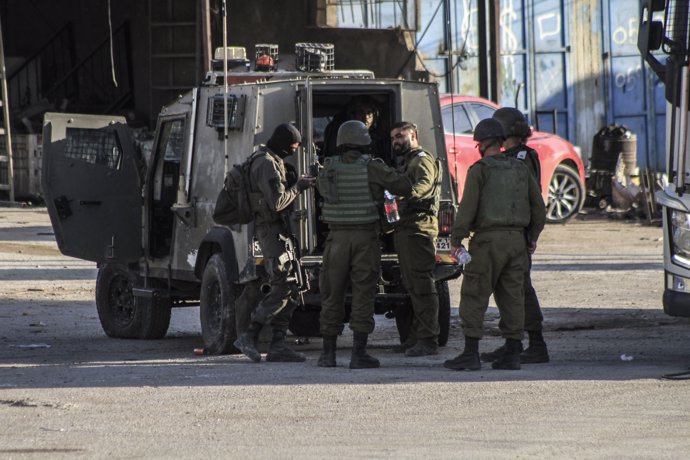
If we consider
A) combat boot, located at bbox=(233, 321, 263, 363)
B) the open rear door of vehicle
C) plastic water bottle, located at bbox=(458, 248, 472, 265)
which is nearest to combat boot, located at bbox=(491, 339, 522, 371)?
plastic water bottle, located at bbox=(458, 248, 472, 265)

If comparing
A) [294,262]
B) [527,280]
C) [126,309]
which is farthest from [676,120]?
[126,309]

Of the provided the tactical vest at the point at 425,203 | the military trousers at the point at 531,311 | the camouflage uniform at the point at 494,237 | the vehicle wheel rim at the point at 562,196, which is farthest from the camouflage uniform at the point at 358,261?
the vehicle wheel rim at the point at 562,196

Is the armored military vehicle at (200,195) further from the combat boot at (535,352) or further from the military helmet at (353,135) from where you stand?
the combat boot at (535,352)

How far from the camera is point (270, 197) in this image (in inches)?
375

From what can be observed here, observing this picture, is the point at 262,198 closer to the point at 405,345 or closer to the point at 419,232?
the point at 419,232

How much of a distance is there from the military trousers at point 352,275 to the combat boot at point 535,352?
3.68 ft

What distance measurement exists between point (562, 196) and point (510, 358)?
1314cm

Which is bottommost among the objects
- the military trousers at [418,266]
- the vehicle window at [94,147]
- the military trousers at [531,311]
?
the military trousers at [531,311]

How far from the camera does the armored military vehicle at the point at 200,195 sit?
10.1 metres

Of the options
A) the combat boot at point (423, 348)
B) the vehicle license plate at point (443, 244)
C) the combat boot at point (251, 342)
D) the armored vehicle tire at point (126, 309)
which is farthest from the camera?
the armored vehicle tire at point (126, 309)

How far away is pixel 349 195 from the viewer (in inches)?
374

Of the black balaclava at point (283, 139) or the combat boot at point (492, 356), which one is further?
the combat boot at point (492, 356)

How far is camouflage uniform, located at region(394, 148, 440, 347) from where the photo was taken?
391 inches

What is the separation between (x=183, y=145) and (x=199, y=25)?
13340 millimetres
